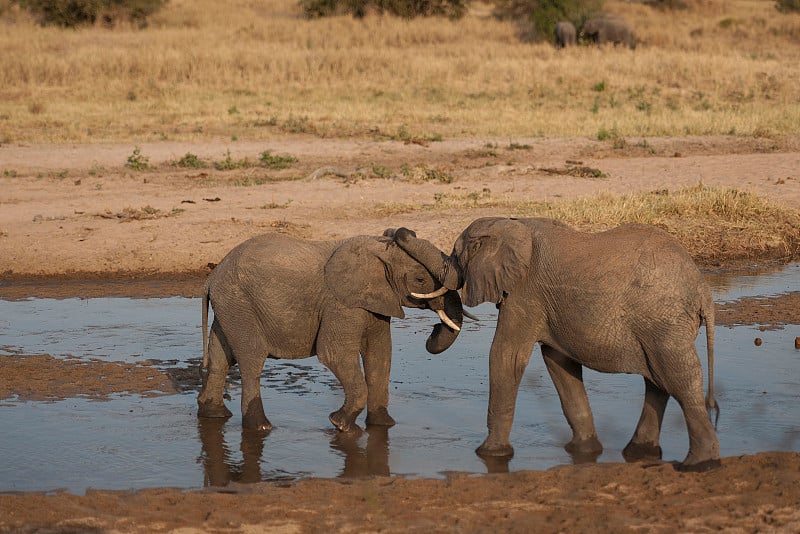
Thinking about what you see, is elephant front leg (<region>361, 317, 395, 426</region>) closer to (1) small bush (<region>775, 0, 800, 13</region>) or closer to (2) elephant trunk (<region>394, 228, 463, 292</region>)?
(2) elephant trunk (<region>394, 228, 463, 292</region>)

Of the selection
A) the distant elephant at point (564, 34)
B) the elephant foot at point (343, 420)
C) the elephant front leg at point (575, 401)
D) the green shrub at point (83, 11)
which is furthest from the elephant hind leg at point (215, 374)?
the green shrub at point (83, 11)

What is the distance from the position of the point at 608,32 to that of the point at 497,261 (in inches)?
1039

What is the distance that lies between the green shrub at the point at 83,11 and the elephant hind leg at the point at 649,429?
99.8ft

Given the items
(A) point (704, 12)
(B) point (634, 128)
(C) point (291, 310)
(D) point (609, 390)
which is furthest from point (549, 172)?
(A) point (704, 12)

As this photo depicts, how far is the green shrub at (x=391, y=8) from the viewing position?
3559 cm

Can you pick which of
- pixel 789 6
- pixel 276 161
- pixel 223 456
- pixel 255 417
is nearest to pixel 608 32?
pixel 789 6

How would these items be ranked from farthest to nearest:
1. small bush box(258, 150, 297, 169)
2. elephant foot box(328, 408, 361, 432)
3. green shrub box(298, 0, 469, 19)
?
green shrub box(298, 0, 469, 19)
small bush box(258, 150, 297, 169)
elephant foot box(328, 408, 361, 432)

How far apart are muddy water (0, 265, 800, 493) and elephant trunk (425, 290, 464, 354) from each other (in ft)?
1.91

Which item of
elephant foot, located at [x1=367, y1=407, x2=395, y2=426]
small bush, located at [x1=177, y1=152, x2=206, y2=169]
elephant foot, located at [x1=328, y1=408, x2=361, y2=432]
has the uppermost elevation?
elephant foot, located at [x1=328, y1=408, x2=361, y2=432]

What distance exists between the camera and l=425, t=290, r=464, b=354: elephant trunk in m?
7.21

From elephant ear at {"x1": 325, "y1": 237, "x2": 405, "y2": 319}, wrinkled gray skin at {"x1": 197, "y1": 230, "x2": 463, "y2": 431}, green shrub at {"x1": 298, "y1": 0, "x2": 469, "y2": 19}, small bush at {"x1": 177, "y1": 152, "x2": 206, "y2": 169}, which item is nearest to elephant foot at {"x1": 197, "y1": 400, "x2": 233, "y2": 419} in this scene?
wrinkled gray skin at {"x1": 197, "y1": 230, "x2": 463, "y2": 431}

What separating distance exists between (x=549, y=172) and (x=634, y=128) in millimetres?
4033

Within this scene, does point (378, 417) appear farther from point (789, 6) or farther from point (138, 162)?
point (789, 6)

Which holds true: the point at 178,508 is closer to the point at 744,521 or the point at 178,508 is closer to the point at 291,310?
the point at 291,310
